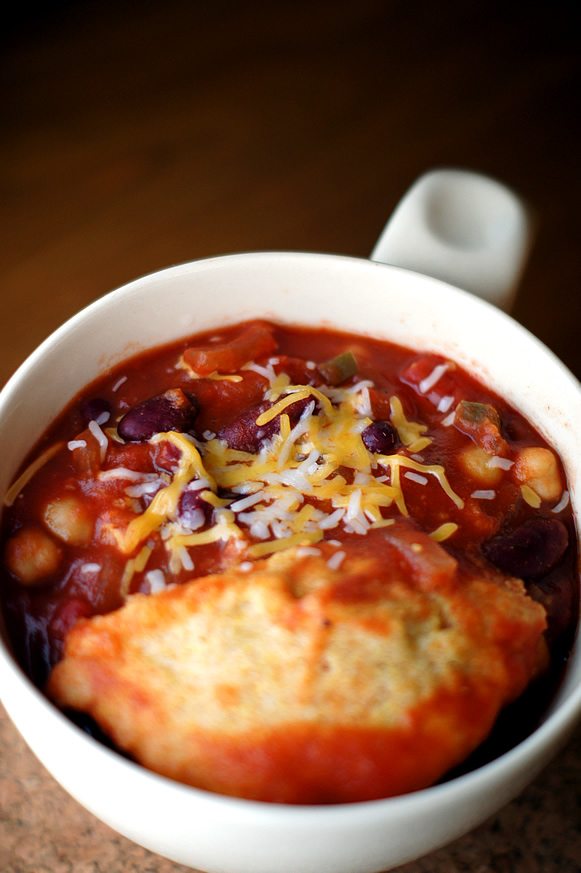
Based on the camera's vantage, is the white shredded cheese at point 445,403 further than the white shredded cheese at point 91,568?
Yes

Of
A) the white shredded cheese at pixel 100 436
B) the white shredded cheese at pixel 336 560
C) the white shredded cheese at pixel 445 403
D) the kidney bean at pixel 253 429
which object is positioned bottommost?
the white shredded cheese at pixel 445 403

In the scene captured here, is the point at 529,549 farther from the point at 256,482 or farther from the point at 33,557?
the point at 33,557

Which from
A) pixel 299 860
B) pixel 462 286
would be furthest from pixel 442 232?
pixel 299 860

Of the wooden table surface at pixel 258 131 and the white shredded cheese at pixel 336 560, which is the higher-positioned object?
the wooden table surface at pixel 258 131

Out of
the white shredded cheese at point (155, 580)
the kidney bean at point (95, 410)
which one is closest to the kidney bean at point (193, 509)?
the white shredded cheese at point (155, 580)

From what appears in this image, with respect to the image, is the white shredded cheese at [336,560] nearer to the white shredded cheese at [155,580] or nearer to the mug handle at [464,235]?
the white shredded cheese at [155,580]

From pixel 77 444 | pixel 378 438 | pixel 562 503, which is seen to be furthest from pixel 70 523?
pixel 562 503
